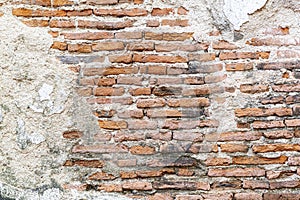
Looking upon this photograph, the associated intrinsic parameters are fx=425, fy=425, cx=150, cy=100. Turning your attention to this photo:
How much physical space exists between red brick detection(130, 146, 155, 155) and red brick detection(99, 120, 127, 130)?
0.13 m

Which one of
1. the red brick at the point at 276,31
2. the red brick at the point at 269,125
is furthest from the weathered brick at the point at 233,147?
the red brick at the point at 276,31

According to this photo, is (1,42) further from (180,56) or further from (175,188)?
(175,188)

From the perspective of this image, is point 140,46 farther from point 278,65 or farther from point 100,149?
point 278,65

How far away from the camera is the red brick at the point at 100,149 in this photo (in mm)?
2324

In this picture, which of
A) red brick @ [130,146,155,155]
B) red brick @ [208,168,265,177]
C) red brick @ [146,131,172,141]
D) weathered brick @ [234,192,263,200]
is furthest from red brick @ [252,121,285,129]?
red brick @ [130,146,155,155]

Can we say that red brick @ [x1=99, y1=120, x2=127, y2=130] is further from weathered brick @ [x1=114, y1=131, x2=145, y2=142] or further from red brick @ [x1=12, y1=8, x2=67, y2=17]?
red brick @ [x1=12, y1=8, x2=67, y2=17]

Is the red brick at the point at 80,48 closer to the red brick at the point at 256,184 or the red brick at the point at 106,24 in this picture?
the red brick at the point at 106,24

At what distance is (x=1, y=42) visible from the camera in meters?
2.32

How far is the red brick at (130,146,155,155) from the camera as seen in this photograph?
2328mm

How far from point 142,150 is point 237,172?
0.53 meters

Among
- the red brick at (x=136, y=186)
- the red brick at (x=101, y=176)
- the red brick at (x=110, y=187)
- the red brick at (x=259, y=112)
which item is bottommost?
the red brick at (x=110, y=187)

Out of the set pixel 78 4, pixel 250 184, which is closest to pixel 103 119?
pixel 78 4

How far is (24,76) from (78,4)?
50cm

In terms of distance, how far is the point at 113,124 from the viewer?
234 cm
